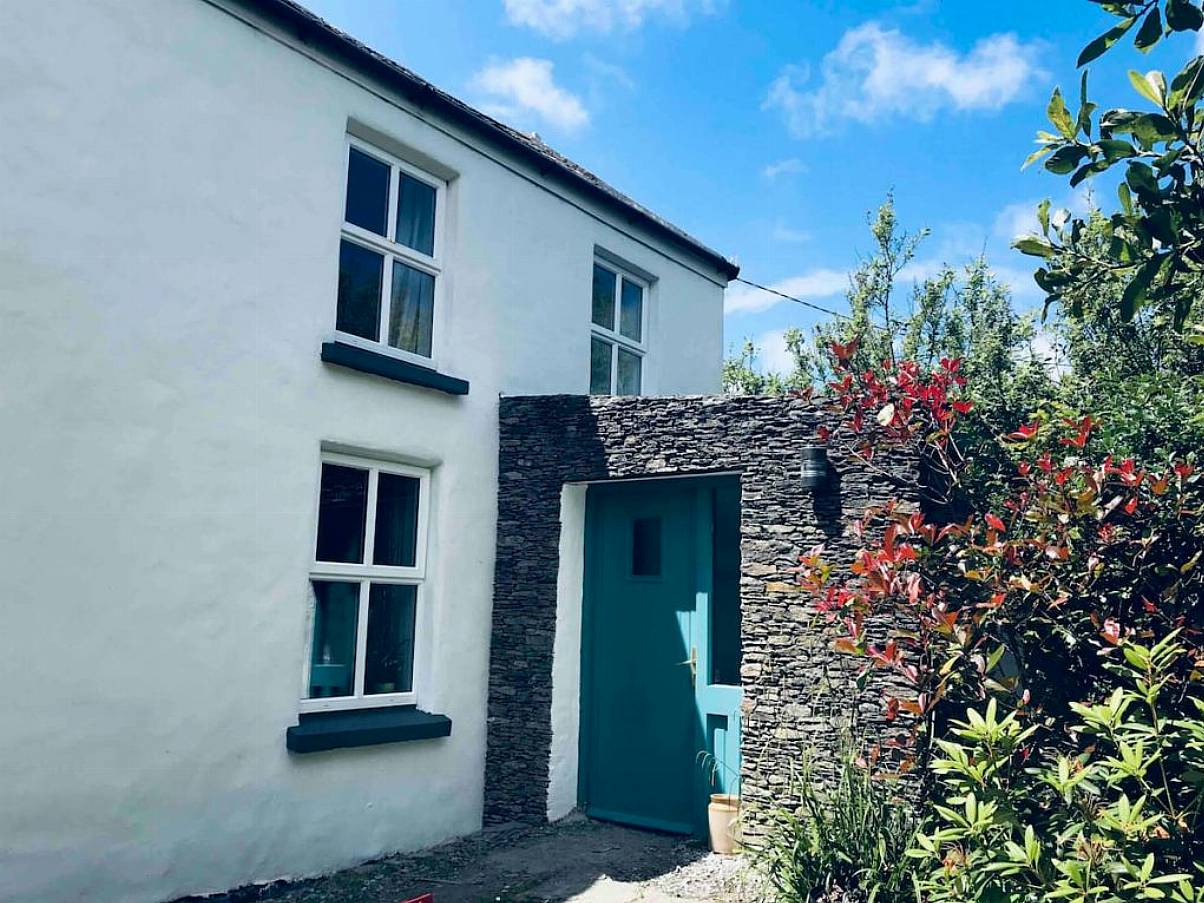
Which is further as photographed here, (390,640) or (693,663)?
(693,663)

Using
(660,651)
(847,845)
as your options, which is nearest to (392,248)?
(660,651)

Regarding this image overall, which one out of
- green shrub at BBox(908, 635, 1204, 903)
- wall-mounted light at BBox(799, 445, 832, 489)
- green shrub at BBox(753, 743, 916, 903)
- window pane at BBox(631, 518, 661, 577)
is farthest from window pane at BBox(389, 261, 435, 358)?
green shrub at BBox(908, 635, 1204, 903)

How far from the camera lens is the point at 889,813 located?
18.1ft

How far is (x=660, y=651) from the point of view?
7.36 metres

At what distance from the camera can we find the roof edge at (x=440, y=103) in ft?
20.9

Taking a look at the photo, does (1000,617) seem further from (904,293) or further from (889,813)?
(904,293)

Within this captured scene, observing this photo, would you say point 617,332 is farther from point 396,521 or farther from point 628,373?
point 396,521

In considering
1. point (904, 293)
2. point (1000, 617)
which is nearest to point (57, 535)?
point (1000, 617)

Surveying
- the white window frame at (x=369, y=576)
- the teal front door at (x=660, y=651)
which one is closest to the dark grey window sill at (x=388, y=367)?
the white window frame at (x=369, y=576)

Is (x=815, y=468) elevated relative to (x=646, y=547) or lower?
elevated

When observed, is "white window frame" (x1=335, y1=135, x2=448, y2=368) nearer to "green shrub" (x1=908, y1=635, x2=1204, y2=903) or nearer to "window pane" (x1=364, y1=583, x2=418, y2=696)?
"window pane" (x1=364, y1=583, x2=418, y2=696)

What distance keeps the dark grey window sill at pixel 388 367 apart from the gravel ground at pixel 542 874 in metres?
3.36

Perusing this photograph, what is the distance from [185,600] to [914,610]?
429cm

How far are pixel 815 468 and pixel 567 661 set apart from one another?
2569mm
